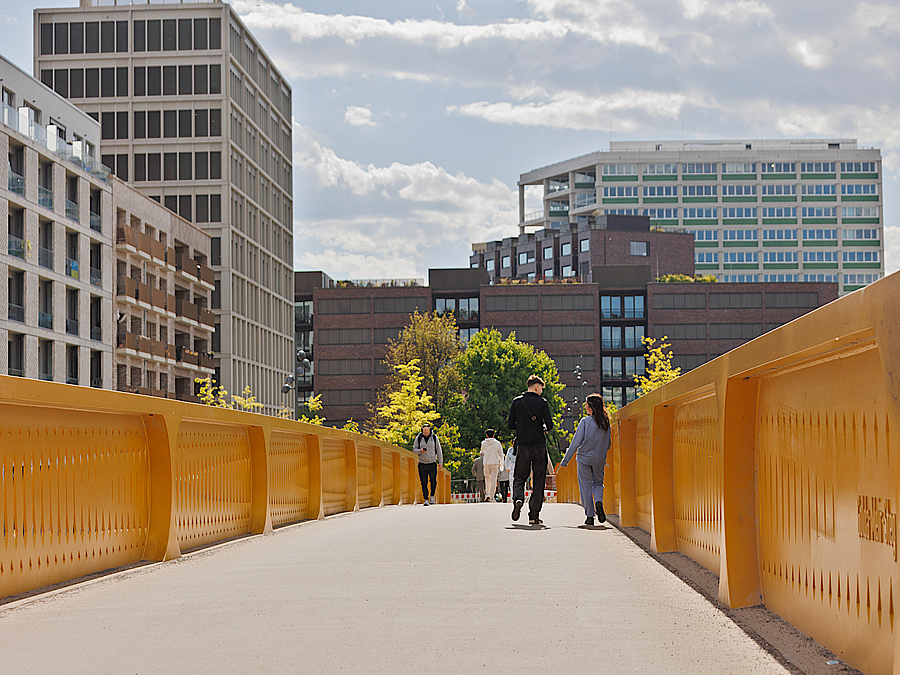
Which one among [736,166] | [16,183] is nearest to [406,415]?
[16,183]

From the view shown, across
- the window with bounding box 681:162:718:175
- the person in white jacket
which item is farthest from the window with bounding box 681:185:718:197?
the person in white jacket

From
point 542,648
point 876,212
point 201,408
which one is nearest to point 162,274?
point 201,408

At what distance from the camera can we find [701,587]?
6.94 metres

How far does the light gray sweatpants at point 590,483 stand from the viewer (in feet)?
43.3

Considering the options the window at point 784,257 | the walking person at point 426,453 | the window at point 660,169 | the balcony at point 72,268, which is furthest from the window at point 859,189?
the walking person at point 426,453

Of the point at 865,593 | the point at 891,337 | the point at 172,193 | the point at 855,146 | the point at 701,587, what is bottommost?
the point at 701,587

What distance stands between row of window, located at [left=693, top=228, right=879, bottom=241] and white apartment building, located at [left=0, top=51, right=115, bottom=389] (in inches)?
4379

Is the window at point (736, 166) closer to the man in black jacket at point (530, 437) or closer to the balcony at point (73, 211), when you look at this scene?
the balcony at point (73, 211)

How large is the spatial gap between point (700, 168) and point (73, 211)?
11859cm

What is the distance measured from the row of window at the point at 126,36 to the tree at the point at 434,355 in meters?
26.4

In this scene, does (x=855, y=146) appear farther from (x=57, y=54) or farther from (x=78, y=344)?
(x=78, y=344)

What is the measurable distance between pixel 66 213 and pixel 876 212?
13318 centimetres

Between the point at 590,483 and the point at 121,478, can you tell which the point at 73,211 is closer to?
the point at 590,483

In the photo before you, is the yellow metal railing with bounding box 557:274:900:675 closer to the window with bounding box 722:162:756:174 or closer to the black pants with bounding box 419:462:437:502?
the black pants with bounding box 419:462:437:502
